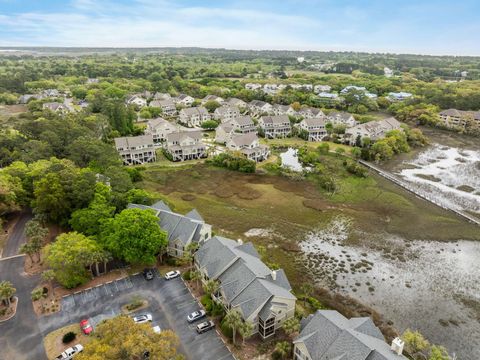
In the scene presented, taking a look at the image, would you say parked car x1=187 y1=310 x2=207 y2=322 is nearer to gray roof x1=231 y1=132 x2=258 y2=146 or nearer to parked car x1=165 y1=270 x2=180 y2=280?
parked car x1=165 y1=270 x2=180 y2=280

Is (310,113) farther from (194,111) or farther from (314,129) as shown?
(194,111)

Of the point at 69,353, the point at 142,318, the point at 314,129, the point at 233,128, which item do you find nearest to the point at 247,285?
the point at 142,318

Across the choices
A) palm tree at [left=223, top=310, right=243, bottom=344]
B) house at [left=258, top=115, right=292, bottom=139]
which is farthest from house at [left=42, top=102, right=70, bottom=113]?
palm tree at [left=223, top=310, right=243, bottom=344]

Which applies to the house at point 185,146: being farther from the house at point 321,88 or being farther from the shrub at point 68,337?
the house at point 321,88

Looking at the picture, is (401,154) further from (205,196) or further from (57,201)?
(57,201)

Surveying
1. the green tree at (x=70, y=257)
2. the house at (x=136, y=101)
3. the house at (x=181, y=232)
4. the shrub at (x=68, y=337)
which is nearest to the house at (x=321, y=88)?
the house at (x=136, y=101)

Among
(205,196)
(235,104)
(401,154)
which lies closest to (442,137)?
(401,154)
